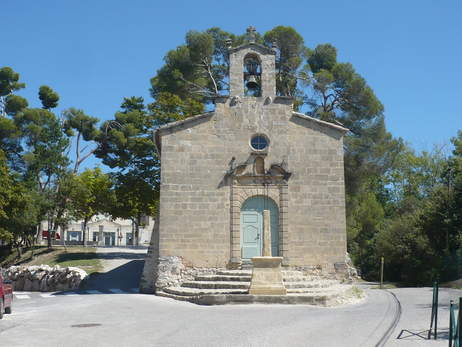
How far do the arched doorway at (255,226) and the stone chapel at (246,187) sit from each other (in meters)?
0.03

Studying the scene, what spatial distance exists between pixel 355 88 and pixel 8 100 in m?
24.3

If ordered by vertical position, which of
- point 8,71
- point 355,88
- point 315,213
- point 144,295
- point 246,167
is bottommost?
point 144,295

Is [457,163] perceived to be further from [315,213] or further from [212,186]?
[212,186]

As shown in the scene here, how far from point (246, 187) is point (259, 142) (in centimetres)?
167

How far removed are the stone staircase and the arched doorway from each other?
0.86 m

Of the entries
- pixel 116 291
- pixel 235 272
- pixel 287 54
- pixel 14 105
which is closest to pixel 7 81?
pixel 14 105

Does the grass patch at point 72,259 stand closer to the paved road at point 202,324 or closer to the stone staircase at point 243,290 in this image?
the stone staircase at point 243,290

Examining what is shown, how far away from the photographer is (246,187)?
703 inches

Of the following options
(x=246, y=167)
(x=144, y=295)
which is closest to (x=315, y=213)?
(x=246, y=167)

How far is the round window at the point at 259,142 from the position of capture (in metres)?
18.2

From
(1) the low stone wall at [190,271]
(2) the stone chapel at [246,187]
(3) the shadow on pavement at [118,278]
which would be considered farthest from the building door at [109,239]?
(1) the low stone wall at [190,271]

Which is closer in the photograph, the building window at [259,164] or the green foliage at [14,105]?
the building window at [259,164]

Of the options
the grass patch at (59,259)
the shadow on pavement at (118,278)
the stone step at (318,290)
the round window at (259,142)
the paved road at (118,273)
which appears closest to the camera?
the stone step at (318,290)

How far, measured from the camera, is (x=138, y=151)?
A: 1243 inches
